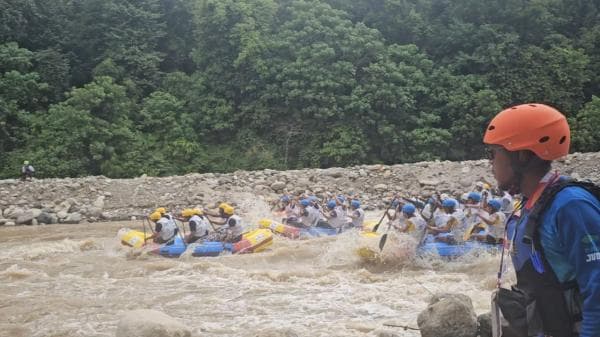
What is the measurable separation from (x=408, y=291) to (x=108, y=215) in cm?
1074

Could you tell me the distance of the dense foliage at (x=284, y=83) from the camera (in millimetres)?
22047

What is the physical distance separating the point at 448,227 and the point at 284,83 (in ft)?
47.9

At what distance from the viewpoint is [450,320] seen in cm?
Result: 459

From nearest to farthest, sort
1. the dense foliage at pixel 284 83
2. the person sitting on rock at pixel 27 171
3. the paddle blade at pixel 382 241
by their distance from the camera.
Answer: the paddle blade at pixel 382 241
the person sitting on rock at pixel 27 171
the dense foliage at pixel 284 83

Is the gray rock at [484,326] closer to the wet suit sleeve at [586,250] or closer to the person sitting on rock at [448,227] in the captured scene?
the wet suit sleeve at [586,250]

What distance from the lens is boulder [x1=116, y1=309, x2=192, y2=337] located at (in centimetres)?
484

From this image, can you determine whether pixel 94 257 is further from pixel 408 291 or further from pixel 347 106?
pixel 347 106

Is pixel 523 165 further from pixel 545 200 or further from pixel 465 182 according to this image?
pixel 465 182

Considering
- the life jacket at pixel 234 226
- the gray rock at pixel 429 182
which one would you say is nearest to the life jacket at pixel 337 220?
the life jacket at pixel 234 226

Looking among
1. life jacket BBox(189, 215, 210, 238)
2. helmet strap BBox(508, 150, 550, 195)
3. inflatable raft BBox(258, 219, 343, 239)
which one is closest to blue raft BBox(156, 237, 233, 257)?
life jacket BBox(189, 215, 210, 238)

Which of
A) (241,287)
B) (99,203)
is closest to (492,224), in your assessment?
(241,287)

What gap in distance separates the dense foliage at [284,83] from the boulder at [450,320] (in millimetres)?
16782

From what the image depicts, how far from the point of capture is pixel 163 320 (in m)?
5.06

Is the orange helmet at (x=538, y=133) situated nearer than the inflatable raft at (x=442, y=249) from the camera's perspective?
Yes
